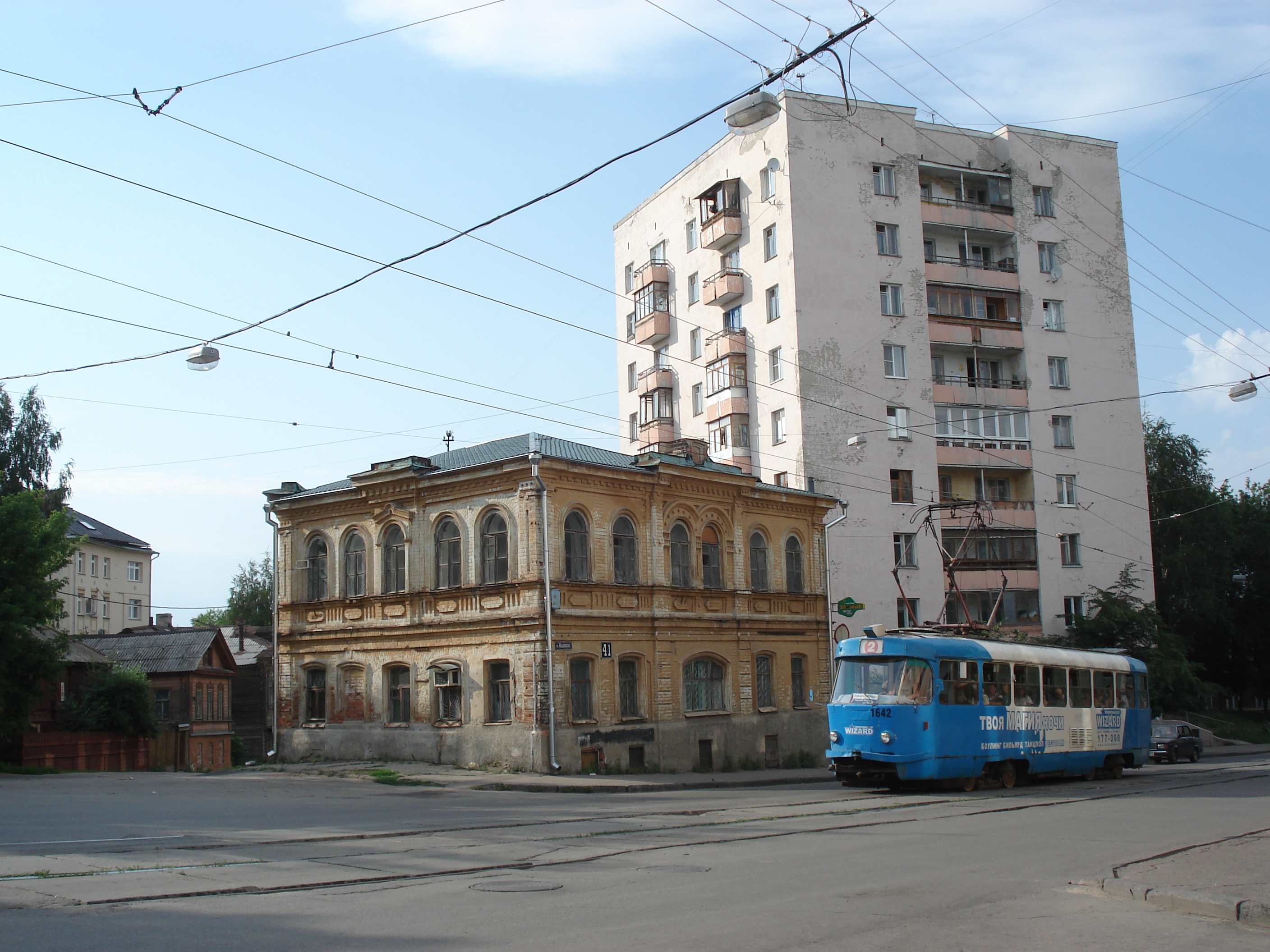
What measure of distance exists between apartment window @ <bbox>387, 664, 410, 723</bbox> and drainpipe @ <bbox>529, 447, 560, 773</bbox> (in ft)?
15.9

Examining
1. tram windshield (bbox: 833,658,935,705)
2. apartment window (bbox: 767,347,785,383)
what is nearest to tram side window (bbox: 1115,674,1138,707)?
tram windshield (bbox: 833,658,935,705)

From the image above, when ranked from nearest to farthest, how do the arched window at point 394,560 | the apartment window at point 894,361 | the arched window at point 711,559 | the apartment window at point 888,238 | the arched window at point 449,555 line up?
1. the arched window at point 449,555
2. the arched window at point 394,560
3. the arched window at point 711,559
4. the apartment window at point 894,361
5. the apartment window at point 888,238

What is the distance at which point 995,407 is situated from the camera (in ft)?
159

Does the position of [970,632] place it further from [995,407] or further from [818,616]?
[995,407]

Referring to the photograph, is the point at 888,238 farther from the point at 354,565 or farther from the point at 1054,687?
the point at 354,565

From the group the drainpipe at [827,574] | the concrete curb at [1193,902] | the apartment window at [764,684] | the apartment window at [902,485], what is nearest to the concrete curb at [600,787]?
the apartment window at [764,684]

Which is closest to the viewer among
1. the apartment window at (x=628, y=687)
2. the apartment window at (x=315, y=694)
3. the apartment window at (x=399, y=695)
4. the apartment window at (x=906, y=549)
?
the apartment window at (x=628, y=687)

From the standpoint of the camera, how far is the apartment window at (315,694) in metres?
30.0

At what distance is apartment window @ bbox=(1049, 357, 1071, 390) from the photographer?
50.1 m

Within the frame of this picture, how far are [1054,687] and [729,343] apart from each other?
87.1 ft

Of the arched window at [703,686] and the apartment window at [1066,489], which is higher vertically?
the apartment window at [1066,489]

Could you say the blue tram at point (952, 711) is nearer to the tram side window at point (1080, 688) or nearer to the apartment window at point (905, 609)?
the tram side window at point (1080, 688)

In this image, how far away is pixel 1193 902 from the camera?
28.8 ft

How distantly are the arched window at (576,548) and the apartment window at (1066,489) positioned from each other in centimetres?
2982
